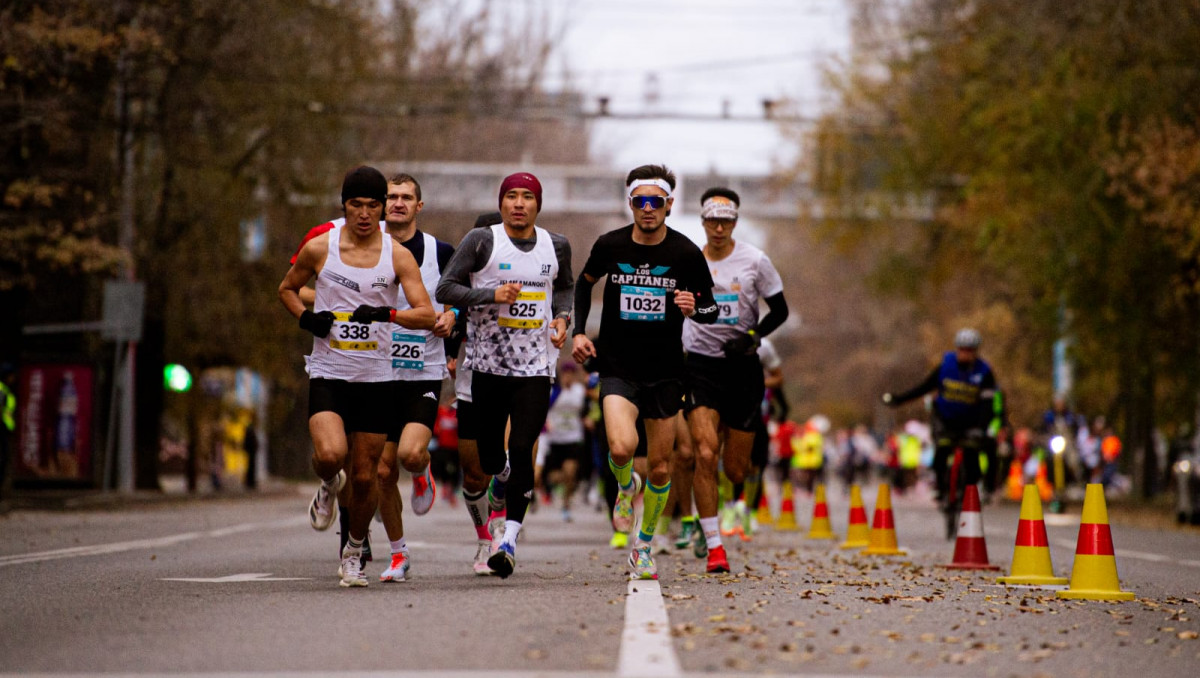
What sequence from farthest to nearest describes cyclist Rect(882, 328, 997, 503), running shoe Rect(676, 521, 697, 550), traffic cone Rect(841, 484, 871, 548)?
1. cyclist Rect(882, 328, 997, 503)
2. traffic cone Rect(841, 484, 871, 548)
3. running shoe Rect(676, 521, 697, 550)

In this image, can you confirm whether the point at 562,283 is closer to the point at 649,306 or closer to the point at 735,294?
the point at 649,306

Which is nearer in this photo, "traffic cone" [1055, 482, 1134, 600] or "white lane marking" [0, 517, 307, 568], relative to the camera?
"traffic cone" [1055, 482, 1134, 600]

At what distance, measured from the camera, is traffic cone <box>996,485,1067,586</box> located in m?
12.0

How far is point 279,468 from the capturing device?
49.8m

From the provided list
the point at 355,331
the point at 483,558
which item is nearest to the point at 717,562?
the point at 483,558

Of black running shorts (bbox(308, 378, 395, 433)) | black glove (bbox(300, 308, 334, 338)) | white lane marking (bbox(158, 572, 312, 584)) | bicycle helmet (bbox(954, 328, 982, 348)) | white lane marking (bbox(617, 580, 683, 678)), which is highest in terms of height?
bicycle helmet (bbox(954, 328, 982, 348))

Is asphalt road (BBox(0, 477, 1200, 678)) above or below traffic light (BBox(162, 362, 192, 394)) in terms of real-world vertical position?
below

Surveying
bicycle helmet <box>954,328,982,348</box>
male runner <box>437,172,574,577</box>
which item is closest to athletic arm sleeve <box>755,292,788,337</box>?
male runner <box>437,172,574,577</box>

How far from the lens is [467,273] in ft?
36.8

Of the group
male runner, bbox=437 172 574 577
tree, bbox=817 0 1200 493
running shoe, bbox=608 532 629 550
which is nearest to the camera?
male runner, bbox=437 172 574 577

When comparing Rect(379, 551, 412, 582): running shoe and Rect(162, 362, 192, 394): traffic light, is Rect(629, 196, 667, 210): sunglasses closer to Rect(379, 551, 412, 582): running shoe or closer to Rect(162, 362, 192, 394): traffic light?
Rect(379, 551, 412, 582): running shoe

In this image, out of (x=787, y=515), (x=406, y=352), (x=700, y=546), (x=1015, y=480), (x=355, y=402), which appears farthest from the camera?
(x=1015, y=480)

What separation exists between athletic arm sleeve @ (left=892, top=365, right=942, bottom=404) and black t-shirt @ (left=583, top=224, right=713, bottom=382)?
7.14 m

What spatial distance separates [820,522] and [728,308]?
578 cm
